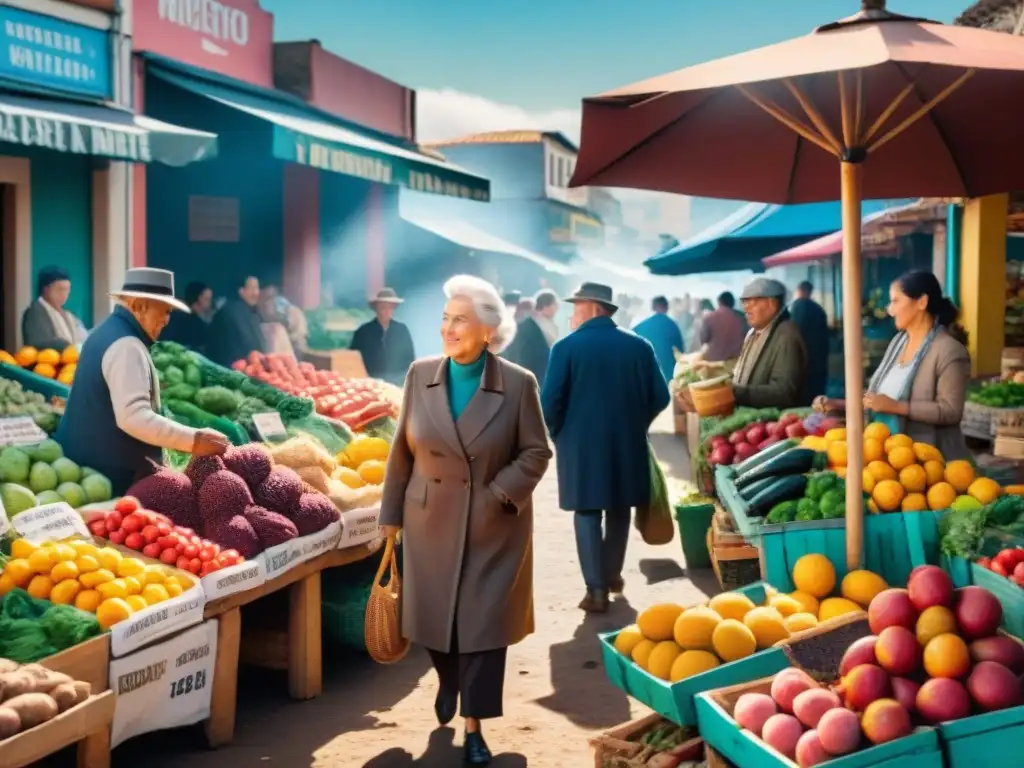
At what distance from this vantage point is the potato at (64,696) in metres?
3.94

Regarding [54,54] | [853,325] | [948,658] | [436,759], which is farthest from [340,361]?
[948,658]

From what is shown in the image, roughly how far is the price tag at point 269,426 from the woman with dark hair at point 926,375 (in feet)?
12.2

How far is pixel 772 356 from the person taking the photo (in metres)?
7.99

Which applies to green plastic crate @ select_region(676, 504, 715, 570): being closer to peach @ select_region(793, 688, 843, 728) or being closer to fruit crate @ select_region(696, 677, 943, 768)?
fruit crate @ select_region(696, 677, 943, 768)

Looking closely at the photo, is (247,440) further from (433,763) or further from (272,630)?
(433,763)

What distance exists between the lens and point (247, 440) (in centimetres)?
749

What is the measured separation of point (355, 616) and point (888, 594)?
3273 millimetres

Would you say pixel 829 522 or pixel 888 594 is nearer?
pixel 888 594

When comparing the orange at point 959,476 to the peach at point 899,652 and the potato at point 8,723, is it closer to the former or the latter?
the peach at point 899,652

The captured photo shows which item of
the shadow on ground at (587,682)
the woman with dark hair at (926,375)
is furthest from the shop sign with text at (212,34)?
the woman with dark hair at (926,375)

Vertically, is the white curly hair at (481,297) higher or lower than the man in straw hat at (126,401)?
higher

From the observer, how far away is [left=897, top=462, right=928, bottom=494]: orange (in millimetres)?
5375

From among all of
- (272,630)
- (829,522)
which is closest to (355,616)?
(272,630)

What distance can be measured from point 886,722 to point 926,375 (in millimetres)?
2863
